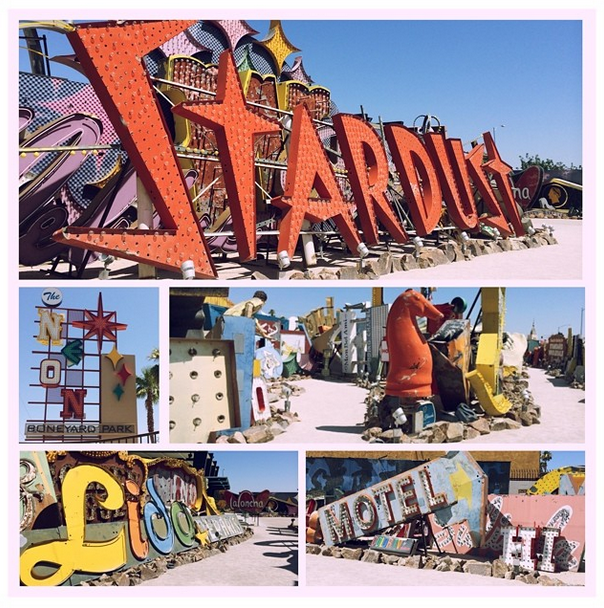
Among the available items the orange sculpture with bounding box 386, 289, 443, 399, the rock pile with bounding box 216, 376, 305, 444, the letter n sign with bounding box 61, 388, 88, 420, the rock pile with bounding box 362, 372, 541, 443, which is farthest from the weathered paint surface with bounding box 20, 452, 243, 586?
the orange sculpture with bounding box 386, 289, 443, 399

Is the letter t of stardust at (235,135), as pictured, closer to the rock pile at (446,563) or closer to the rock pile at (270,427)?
the rock pile at (270,427)

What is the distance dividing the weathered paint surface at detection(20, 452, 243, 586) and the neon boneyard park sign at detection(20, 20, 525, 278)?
2.53m

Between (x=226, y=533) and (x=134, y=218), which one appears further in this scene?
(x=134, y=218)

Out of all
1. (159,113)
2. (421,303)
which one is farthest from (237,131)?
(421,303)

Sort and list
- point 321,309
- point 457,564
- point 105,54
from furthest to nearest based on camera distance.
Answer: point 321,309 → point 457,564 → point 105,54

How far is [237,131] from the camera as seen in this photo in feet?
36.8

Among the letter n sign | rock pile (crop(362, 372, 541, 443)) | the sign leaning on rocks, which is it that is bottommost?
the sign leaning on rocks

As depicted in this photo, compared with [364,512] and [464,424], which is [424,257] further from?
[364,512]

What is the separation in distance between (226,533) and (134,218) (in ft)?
17.4

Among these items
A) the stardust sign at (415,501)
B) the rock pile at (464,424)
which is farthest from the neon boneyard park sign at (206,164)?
the stardust sign at (415,501)

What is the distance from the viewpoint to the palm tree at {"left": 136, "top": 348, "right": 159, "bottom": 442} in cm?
1150

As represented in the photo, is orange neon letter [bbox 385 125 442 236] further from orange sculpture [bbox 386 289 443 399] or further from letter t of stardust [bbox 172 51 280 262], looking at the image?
orange sculpture [bbox 386 289 443 399]

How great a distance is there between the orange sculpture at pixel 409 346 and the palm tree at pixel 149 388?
3.14 m

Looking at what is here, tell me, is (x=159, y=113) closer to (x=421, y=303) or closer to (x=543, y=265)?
(x=421, y=303)
